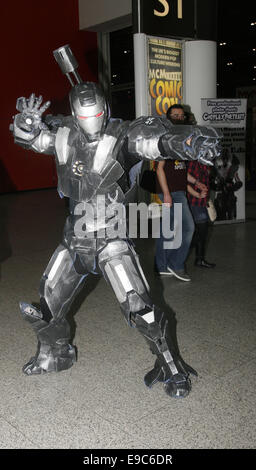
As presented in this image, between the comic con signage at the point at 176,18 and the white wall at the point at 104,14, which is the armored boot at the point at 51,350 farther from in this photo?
the white wall at the point at 104,14

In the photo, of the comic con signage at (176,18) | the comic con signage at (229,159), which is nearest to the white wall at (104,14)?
the comic con signage at (176,18)

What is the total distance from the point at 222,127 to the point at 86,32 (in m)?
6.32

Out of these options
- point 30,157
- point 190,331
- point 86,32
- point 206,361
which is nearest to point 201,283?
point 190,331

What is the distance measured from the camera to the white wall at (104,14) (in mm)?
9352

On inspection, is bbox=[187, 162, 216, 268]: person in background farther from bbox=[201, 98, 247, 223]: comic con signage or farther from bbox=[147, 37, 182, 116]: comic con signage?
bbox=[201, 98, 247, 223]: comic con signage

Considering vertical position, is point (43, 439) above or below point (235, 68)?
below

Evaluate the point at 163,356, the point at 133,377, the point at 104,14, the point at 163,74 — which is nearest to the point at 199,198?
the point at 133,377

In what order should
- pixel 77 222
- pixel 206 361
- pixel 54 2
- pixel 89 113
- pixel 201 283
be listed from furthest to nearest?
pixel 54 2, pixel 201 283, pixel 206 361, pixel 77 222, pixel 89 113

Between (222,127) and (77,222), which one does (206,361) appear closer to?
(77,222)

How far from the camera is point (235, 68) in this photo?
13539 mm

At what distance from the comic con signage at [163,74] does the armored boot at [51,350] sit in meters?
4.18

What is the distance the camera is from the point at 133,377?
2.65 m

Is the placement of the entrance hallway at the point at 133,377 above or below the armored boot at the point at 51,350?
below
